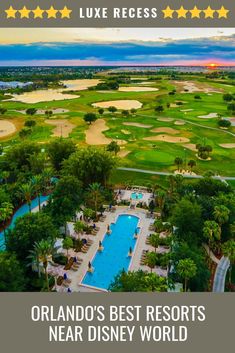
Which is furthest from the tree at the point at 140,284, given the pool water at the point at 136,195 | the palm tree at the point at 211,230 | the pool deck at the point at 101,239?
the pool water at the point at 136,195

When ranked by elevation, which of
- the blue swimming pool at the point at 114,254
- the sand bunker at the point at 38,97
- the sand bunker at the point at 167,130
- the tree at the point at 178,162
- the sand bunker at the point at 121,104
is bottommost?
the blue swimming pool at the point at 114,254

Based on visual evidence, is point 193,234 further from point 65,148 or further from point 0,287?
point 65,148

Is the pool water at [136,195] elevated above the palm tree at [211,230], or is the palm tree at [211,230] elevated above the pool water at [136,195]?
the palm tree at [211,230]

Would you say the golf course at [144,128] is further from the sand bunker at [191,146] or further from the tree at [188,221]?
the tree at [188,221]

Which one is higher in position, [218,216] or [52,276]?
[218,216]

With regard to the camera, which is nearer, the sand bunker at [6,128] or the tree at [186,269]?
the tree at [186,269]

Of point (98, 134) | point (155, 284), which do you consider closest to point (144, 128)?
point (98, 134)
